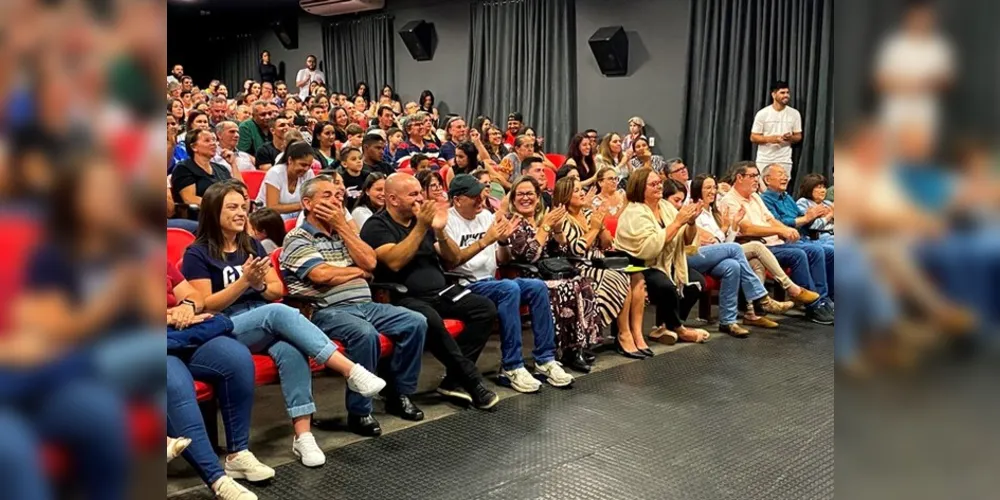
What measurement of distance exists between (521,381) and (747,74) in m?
5.23

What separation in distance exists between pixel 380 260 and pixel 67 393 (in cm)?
291

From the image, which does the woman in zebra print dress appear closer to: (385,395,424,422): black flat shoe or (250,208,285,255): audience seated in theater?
(385,395,424,422): black flat shoe

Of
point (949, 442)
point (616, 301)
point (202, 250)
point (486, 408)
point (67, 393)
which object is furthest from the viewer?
point (616, 301)

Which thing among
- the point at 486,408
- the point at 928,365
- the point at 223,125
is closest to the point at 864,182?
the point at 928,365

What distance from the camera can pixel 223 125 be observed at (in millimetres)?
4836

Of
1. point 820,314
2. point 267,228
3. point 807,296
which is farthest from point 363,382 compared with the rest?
point 820,314

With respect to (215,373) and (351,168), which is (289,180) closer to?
(351,168)

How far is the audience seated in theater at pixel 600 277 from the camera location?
13.1 ft

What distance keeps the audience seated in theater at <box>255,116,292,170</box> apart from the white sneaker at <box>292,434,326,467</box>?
9.77 ft

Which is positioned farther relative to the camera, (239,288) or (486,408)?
(486,408)

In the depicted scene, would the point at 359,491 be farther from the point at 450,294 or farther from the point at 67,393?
the point at 67,393

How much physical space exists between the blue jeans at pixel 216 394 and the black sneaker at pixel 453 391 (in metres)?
0.97

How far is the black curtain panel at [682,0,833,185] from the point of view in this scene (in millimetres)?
7211

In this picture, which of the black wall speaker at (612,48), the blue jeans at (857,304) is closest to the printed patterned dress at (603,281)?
the blue jeans at (857,304)
